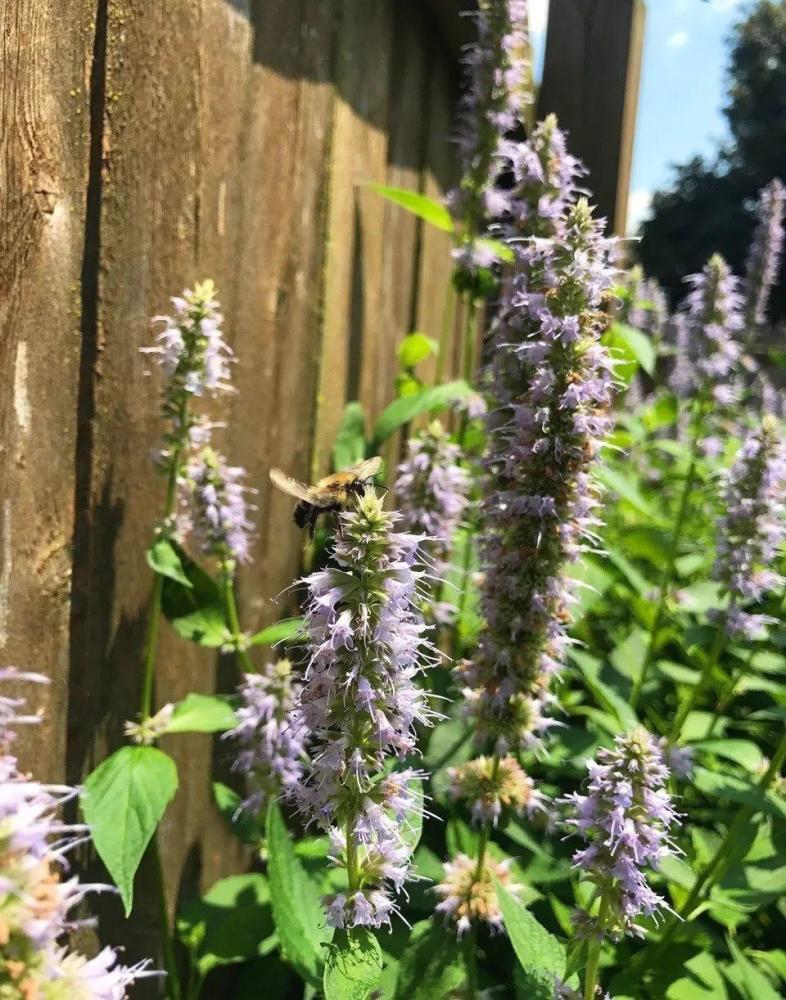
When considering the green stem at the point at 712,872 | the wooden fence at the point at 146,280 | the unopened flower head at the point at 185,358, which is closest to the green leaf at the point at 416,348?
the wooden fence at the point at 146,280

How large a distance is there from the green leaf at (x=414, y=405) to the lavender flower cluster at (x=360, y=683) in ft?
4.56

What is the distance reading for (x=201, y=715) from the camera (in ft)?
7.11

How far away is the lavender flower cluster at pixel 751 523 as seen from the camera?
2.52 meters

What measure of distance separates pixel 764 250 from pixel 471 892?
14.4 ft

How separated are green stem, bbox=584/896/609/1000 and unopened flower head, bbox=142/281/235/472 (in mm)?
1359

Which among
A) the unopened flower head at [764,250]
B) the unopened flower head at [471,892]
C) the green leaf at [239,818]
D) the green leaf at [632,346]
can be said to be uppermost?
the unopened flower head at [764,250]

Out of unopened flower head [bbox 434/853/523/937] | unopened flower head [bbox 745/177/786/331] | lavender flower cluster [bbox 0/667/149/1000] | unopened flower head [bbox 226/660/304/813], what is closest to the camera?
lavender flower cluster [bbox 0/667/149/1000]

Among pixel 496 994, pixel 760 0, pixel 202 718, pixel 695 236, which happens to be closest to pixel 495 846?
pixel 496 994

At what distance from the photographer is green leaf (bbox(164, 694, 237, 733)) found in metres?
2.09

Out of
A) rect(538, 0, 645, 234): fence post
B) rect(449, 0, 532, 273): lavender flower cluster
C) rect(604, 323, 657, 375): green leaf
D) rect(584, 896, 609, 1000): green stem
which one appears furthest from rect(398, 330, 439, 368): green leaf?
rect(584, 896, 609, 1000): green stem

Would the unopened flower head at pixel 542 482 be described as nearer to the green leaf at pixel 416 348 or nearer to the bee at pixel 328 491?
the bee at pixel 328 491

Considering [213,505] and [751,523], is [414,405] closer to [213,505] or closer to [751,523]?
[213,505]

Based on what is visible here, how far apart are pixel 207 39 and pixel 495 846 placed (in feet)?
7.65

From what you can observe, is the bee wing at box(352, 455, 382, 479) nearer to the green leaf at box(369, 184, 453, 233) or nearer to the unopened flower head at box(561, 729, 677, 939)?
the unopened flower head at box(561, 729, 677, 939)
